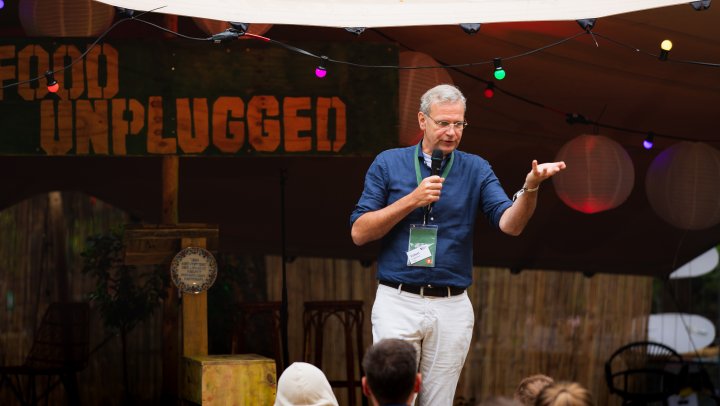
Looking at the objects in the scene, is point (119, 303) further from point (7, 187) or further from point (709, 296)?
point (709, 296)

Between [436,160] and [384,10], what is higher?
[384,10]

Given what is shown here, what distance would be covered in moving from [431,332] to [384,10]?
159cm

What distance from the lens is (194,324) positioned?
244 inches

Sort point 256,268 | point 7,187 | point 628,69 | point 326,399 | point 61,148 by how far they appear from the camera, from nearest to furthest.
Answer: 1. point 326,399
2. point 61,148
3. point 628,69
4. point 7,187
5. point 256,268

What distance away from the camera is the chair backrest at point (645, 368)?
864 cm

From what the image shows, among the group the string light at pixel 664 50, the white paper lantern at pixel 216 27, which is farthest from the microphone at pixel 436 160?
the white paper lantern at pixel 216 27

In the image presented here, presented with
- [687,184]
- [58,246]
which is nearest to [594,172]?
[687,184]

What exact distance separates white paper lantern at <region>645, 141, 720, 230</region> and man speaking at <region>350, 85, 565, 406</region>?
324cm

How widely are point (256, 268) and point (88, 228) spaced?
4.56ft

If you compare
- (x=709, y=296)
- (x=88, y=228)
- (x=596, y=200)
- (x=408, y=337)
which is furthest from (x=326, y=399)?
(x=709, y=296)

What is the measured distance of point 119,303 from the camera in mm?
8320

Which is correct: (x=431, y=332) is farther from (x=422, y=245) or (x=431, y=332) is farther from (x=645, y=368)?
(x=645, y=368)

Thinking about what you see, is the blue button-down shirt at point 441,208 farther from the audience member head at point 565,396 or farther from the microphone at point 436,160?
the audience member head at point 565,396

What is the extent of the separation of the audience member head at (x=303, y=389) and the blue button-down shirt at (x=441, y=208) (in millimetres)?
473
